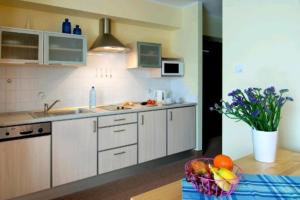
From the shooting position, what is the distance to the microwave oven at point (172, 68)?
3.78 metres

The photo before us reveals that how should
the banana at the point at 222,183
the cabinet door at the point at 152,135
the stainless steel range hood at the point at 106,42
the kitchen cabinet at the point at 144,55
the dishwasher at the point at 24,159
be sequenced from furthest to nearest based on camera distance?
the kitchen cabinet at the point at 144,55 → the cabinet door at the point at 152,135 → the stainless steel range hood at the point at 106,42 → the dishwasher at the point at 24,159 → the banana at the point at 222,183

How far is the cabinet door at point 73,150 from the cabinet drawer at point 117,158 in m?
0.09

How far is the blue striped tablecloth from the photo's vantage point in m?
0.95

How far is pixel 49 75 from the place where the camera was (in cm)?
306

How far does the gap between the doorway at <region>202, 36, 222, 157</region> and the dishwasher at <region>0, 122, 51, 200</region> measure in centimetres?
287

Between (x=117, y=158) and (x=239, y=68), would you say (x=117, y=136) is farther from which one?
(x=239, y=68)

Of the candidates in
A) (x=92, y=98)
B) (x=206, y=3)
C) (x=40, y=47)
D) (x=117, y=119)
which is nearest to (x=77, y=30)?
(x=40, y=47)

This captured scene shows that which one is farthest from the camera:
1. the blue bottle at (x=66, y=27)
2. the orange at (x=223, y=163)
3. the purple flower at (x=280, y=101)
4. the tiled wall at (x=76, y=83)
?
the blue bottle at (x=66, y=27)

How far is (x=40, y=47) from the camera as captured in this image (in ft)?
8.74

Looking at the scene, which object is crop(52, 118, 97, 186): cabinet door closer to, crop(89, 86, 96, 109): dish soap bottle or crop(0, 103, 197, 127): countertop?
crop(0, 103, 197, 127): countertop

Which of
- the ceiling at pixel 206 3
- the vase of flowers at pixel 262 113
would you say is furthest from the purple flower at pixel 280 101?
the ceiling at pixel 206 3

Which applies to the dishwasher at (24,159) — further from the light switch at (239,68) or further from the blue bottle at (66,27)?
the light switch at (239,68)

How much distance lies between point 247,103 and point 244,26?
103cm

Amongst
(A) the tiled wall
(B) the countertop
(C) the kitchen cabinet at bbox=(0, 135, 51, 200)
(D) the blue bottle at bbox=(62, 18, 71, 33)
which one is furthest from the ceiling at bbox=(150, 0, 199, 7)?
(C) the kitchen cabinet at bbox=(0, 135, 51, 200)
